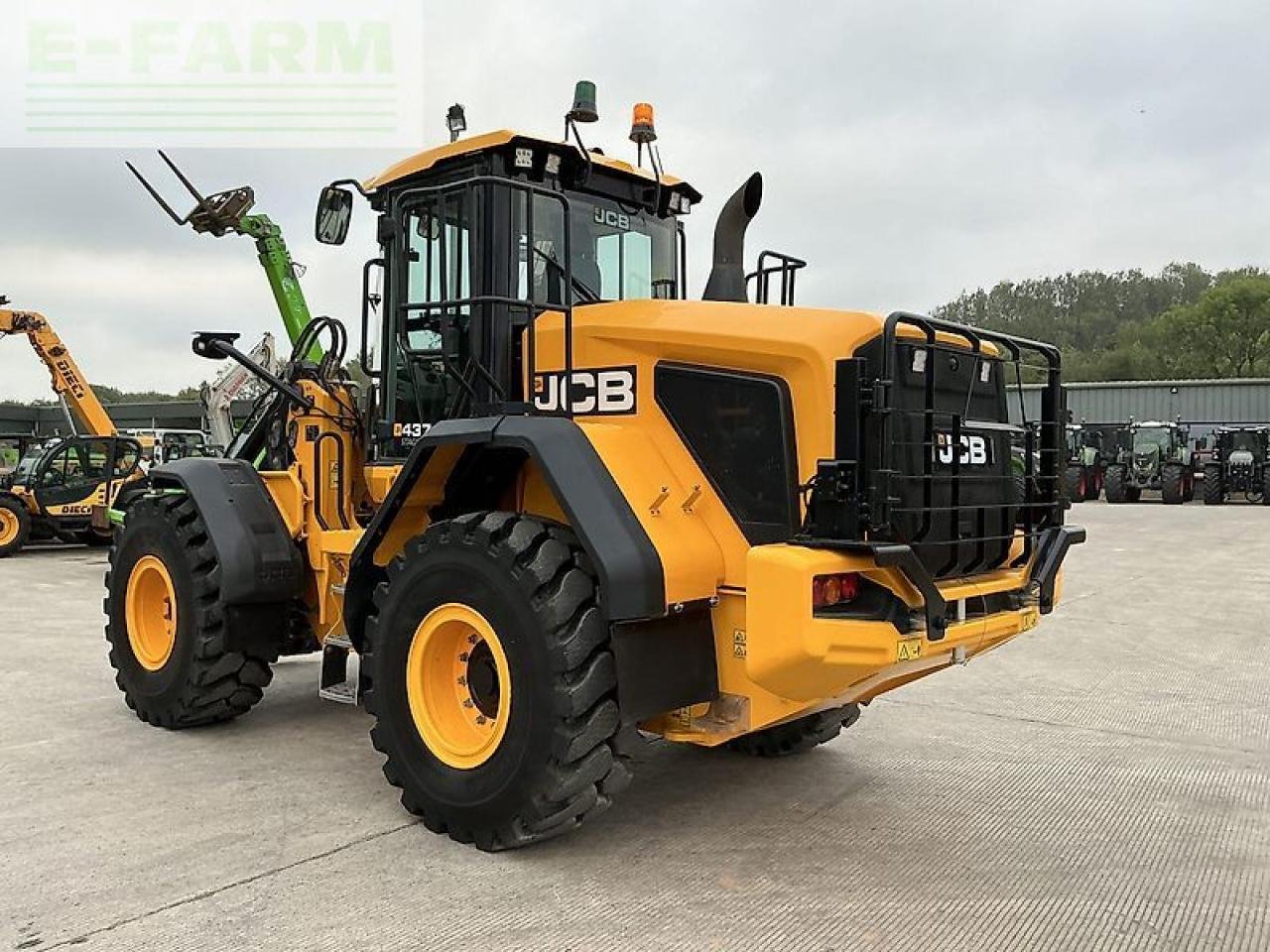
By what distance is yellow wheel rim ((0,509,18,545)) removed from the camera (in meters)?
15.7

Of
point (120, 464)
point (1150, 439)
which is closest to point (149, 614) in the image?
point (120, 464)

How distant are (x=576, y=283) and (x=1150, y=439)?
31455 mm

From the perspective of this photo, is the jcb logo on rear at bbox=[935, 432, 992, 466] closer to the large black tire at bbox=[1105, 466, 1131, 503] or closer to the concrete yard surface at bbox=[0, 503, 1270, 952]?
the concrete yard surface at bbox=[0, 503, 1270, 952]

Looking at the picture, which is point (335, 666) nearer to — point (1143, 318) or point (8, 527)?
point (8, 527)

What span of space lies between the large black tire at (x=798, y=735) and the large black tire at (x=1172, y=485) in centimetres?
2715

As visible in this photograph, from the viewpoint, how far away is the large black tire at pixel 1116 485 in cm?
3019

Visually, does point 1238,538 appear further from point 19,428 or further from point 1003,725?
point 19,428

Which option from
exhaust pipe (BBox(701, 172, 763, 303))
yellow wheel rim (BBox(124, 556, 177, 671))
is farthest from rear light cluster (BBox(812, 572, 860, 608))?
yellow wheel rim (BBox(124, 556, 177, 671))

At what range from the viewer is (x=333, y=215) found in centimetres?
537

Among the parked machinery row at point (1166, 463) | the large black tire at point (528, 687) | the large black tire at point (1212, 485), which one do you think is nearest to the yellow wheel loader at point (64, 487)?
the large black tire at point (528, 687)

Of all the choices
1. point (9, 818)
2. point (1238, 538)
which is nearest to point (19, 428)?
point (1238, 538)

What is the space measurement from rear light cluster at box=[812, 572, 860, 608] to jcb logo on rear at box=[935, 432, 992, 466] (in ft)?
1.94

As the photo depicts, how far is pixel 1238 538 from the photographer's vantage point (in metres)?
18.3

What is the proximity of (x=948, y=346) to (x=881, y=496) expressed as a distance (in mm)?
857
